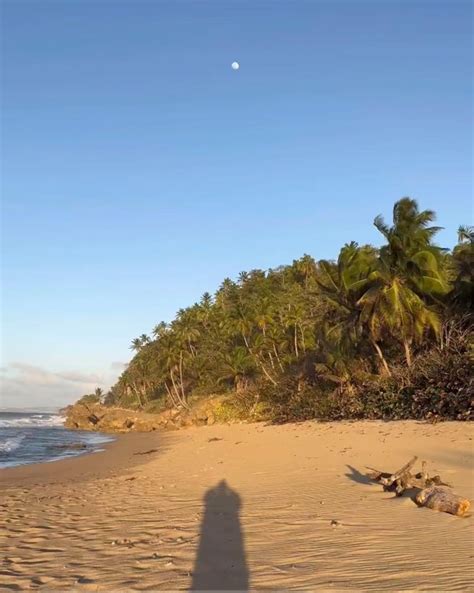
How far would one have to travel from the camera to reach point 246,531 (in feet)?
21.9

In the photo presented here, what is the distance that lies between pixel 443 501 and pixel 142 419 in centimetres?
4879

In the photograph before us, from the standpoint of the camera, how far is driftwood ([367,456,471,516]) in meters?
6.85

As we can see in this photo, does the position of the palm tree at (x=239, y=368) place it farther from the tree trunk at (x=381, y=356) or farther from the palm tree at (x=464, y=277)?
the palm tree at (x=464, y=277)

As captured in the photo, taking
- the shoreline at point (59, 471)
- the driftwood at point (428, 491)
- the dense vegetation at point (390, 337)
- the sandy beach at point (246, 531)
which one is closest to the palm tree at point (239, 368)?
the dense vegetation at point (390, 337)

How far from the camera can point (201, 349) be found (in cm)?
7000

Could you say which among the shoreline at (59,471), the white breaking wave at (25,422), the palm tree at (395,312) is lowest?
the white breaking wave at (25,422)

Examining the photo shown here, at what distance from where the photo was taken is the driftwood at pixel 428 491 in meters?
6.85

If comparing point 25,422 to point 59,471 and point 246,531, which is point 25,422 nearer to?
point 59,471

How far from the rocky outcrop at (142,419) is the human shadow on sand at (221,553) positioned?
36.4 metres

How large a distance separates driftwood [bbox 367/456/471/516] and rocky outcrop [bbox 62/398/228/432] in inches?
1410

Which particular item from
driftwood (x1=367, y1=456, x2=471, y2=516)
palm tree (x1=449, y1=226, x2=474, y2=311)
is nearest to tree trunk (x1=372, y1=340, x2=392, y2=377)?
palm tree (x1=449, y1=226, x2=474, y2=311)

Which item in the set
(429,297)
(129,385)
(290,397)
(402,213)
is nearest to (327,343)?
(290,397)

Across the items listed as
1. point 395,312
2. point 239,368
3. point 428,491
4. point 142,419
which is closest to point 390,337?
point 395,312

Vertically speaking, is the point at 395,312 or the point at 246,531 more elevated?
the point at 395,312
